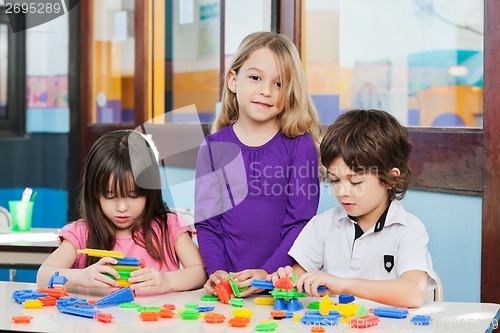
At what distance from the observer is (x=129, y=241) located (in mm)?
2023

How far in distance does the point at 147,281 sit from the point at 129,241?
1.00ft

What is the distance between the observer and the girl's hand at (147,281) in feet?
5.63

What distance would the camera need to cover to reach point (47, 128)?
479 centimetres

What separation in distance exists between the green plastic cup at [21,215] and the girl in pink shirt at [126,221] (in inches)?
41.2

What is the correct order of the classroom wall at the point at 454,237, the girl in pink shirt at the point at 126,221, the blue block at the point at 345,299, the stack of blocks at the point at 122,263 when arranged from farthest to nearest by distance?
the classroom wall at the point at 454,237 < the girl in pink shirt at the point at 126,221 < the stack of blocks at the point at 122,263 < the blue block at the point at 345,299

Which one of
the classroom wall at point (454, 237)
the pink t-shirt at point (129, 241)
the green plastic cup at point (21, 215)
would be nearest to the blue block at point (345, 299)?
the pink t-shirt at point (129, 241)

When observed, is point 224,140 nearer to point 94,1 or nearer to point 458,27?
point 458,27

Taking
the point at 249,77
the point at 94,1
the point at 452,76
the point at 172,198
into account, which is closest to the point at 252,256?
the point at 249,77

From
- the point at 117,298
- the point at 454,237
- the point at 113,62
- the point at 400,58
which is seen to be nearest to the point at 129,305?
the point at 117,298

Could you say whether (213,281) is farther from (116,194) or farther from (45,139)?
(45,139)

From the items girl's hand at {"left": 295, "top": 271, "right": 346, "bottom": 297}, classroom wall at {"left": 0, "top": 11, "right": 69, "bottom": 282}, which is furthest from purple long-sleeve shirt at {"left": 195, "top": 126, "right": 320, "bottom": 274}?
classroom wall at {"left": 0, "top": 11, "right": 69, "bottom": 282}

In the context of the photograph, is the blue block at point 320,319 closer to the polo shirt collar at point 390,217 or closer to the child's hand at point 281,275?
the child's hand at point 281,275

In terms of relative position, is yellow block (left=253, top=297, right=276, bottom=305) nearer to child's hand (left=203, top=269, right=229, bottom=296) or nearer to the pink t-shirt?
child's hand (left=203, top=269, right=229, bottom=296)

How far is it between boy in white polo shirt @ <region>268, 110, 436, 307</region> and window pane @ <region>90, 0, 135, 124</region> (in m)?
2.63
